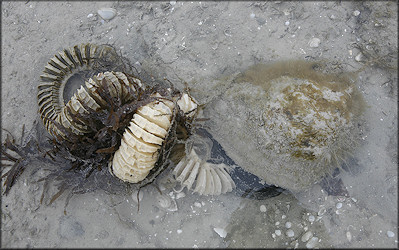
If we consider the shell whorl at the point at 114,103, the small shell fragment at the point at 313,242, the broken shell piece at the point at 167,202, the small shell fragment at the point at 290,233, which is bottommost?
the small shell fragment at the point at 313,242

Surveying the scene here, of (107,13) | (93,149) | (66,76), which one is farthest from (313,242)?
(107,13)

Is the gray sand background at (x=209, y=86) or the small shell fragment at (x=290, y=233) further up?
the gray sand background at (x=209, y=86)

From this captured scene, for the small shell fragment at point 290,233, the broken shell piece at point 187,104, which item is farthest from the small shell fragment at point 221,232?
the broken shell piece at point 187,104

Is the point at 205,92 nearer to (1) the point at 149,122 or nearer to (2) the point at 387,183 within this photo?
(1) the point at 149,122

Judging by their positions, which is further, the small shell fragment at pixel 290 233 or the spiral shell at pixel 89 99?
the small shell fragment at pixel 290 233

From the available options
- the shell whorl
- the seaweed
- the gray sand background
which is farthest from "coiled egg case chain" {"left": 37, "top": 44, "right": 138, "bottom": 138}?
the gray sand background

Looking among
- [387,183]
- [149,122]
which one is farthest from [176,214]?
[387,183]

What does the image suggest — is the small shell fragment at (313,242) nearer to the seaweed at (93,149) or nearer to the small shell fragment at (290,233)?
the small shell fragment at (290,233)
